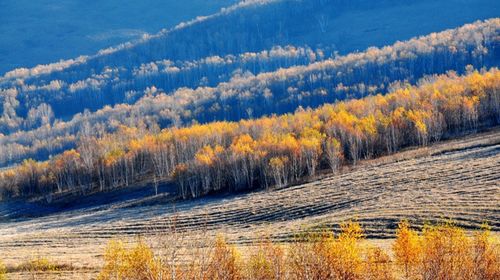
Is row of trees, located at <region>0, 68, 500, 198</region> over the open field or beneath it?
over

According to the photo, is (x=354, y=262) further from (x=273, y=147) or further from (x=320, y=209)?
(x=273, y=147)

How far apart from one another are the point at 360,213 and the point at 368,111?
7110 cm

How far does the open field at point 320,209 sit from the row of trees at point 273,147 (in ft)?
23.3

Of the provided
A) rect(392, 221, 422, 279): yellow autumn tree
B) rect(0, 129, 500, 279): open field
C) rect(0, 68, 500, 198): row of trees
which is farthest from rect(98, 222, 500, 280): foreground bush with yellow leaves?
rect(0, 68, 500, 198): row of trees

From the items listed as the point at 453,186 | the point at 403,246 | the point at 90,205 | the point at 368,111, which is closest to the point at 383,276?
the point at 403,246

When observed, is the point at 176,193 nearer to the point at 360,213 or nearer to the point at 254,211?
the point at 254,211

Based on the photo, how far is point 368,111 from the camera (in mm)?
124938

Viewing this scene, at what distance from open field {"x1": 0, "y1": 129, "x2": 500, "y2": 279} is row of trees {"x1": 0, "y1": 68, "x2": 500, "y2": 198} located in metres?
7.09

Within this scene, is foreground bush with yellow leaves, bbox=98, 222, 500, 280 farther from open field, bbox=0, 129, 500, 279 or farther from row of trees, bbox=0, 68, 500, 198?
row of trees, bbox=0, 68, 500, 198

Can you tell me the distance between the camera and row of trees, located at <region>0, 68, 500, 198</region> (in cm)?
9512

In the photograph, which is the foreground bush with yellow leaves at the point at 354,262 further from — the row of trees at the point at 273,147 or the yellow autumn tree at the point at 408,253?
the row of trees at the point at 273,147

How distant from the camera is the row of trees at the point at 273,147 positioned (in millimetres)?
95125

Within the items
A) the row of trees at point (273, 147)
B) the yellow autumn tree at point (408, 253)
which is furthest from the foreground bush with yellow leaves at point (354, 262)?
the row of trees at point (273, 147)

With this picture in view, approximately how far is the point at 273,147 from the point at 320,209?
112 feet
